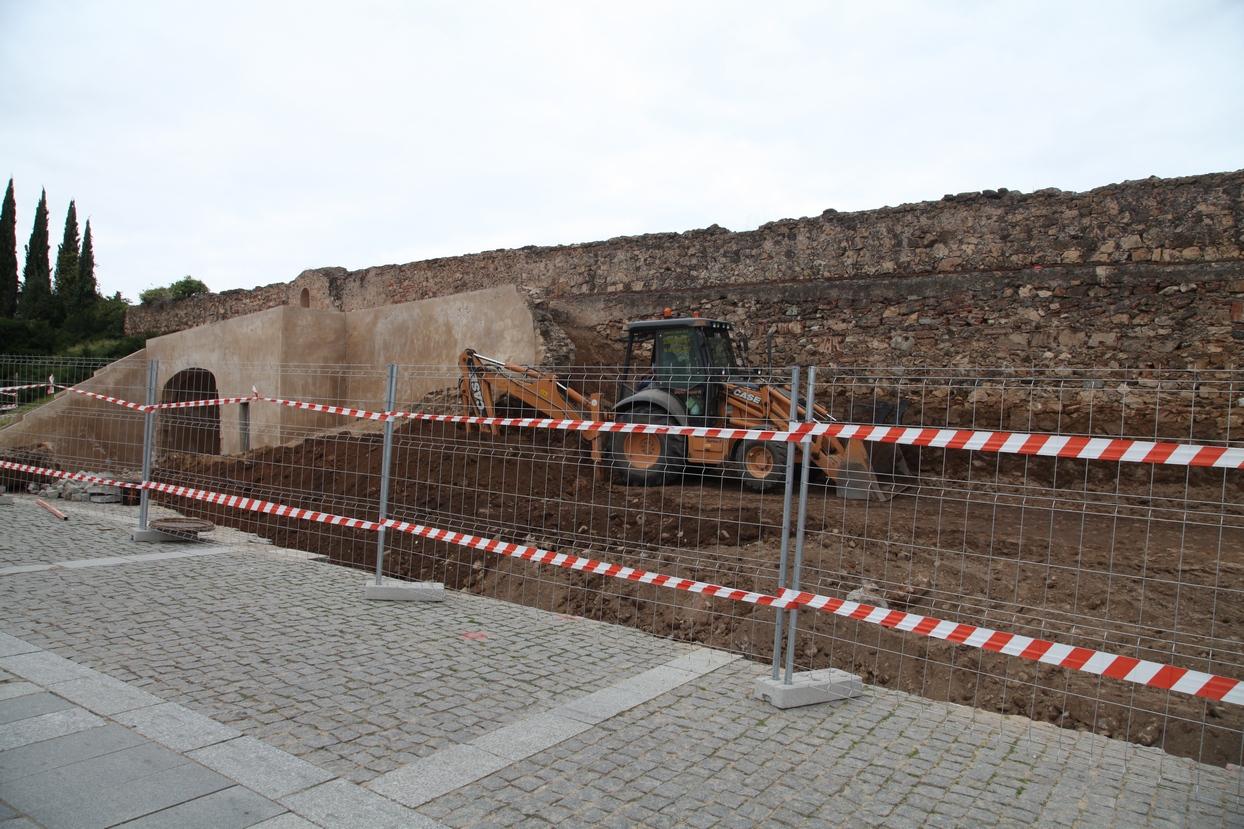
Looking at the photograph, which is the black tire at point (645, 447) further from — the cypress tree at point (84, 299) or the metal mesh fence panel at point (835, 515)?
the cypress tree at point (84, 299)

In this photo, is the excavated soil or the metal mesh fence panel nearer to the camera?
the metal mesh fence panel

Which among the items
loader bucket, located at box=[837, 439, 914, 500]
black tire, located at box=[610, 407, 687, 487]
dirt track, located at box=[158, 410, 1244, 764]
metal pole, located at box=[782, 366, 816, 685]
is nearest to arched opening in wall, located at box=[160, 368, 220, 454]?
dirt track, located at box=[158, 410, 1244, 764]

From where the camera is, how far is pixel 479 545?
5723 millimetres

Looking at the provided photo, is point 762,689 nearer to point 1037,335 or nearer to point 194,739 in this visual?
point 194,739

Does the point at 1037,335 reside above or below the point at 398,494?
above

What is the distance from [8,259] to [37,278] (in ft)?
11.4

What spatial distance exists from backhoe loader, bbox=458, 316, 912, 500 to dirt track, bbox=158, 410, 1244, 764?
45 cm

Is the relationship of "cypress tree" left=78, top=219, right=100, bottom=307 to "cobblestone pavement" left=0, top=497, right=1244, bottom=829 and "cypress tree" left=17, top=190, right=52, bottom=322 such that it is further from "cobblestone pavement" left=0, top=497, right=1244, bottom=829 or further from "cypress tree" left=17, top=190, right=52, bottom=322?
"cobblestone pavement" left=0, top=497, right=1244, bottom=829

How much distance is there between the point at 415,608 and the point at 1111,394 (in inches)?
376

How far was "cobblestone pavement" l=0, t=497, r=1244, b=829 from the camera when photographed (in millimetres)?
3215

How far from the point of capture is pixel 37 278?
3872 cm

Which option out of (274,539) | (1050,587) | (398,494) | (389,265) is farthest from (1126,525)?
(389,265)

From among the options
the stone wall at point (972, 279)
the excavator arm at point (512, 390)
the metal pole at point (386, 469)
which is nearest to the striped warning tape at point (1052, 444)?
the metal pole at point (386, 469)

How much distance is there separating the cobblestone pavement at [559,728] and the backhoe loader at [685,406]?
440cm
